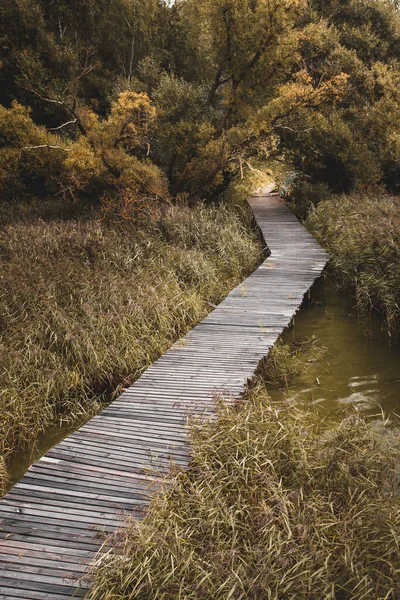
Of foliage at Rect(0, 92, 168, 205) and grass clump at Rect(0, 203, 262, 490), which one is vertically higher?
foliage at Rect(0, 92, 168, 205)

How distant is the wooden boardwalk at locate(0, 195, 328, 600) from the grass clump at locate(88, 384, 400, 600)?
0.23m

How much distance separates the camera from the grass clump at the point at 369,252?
7453 millimetres

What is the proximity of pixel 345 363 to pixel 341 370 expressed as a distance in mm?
232

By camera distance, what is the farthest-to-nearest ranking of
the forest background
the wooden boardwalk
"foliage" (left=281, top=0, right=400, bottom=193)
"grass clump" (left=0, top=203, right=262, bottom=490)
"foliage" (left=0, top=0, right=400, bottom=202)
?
"foliage" (left=281, top=0, right=400, bottom=193), "foliage" (left=0, top=0, right=400, bottom=202), the forest background, "grass clump" (left=0, top=203, right=262, bottom=490), the wooden boardwalk

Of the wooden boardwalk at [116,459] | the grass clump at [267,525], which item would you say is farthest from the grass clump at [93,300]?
the grass clump at [267,525]

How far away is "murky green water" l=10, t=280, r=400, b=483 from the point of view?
5066 millimetres

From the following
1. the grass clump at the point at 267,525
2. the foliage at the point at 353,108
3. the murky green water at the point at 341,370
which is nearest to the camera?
the grass clump at the point at 267,525

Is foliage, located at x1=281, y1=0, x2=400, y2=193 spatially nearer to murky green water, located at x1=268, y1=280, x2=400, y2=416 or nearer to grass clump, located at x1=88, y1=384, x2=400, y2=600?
murky green water, located at x1=268, y1=280, x2=400, y2=416

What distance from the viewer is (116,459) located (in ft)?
12.2

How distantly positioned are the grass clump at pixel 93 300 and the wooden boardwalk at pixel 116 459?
666 millimetres

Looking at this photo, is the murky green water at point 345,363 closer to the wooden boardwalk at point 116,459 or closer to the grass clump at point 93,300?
the wooden boardwalk at point 116,459

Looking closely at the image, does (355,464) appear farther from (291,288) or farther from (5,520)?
(291,288)

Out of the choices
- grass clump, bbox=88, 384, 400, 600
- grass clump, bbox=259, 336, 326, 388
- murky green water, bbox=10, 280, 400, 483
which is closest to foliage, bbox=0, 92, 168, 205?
murky green water, bbox=10, 280, 400, 483

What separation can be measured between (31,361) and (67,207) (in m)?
8.68
